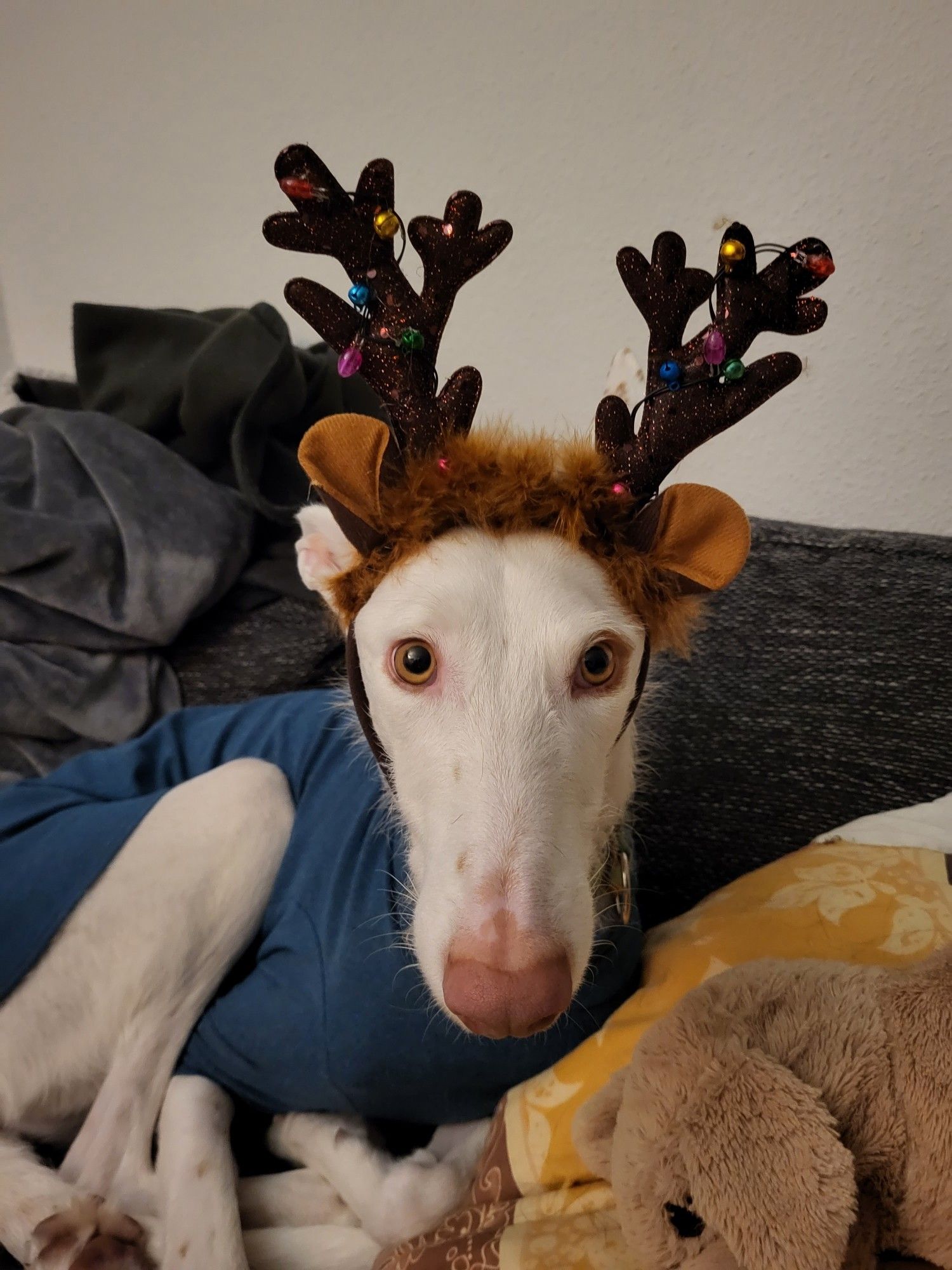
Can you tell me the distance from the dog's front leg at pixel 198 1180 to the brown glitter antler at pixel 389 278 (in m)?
0.72

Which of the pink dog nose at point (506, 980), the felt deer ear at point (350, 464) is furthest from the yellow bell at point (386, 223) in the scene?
the pink dog nose at point (506, 980)

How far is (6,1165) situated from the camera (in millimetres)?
792

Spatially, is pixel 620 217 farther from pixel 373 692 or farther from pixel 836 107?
pixel 373 692

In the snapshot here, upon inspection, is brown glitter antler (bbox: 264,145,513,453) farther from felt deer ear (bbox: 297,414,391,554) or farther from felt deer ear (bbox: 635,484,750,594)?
felt deer ear (bbox: 635,484,750,594)

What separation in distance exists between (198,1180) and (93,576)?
0.82 m

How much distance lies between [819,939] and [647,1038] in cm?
27

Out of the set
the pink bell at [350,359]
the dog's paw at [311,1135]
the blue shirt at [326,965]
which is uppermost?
the pink bell at [350,359]

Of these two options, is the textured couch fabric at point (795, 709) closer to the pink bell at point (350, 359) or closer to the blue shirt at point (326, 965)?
the blue shirt at point (326, 965)

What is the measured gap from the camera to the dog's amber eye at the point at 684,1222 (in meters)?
0.53

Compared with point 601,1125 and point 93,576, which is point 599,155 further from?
point 601,1125

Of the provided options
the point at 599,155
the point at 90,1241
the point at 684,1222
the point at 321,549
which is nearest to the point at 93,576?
the point at 321,549

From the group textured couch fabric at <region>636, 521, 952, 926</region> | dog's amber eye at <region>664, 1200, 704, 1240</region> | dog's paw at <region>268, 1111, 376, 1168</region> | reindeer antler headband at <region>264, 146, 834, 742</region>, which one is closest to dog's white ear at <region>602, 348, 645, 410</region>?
reindeer antler headband at <region>264, 146, 834, 742</region>

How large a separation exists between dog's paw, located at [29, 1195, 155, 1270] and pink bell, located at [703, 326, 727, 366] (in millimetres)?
926

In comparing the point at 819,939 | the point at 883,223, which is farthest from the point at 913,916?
the point at 883,223
